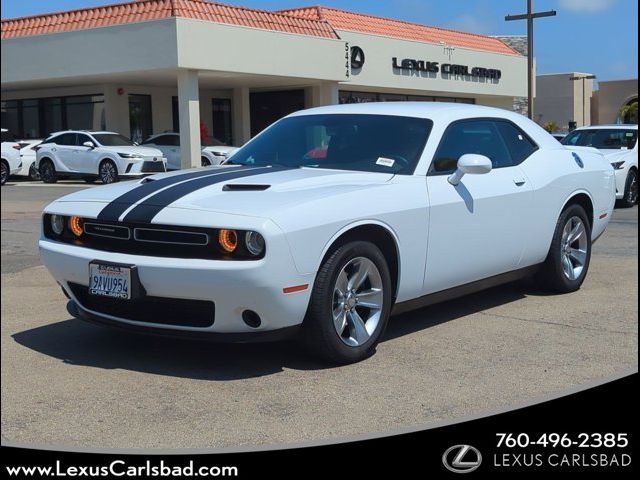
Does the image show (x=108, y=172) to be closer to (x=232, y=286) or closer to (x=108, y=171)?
(x=108, y=171)

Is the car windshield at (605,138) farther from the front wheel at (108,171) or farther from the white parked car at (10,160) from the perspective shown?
the white parked car at (10,160)

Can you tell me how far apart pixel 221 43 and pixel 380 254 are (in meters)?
21.2

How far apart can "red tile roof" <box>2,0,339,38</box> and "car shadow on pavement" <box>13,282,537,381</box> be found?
19.6 meters

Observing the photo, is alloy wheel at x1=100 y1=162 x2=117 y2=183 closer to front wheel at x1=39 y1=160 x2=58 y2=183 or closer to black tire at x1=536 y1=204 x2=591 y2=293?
front wheel at x1=39 y1=160 x2=58 y2=183

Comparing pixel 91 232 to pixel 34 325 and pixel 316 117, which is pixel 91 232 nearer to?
pixel 34 325

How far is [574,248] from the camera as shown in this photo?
24.6ft

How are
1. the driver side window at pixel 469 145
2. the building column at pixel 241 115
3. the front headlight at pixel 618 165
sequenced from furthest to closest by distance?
the building column at pixel 241 115, the front headlight at pixel 618 165, the driver side window at pixel 469 145

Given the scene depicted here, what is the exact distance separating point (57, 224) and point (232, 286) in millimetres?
1461

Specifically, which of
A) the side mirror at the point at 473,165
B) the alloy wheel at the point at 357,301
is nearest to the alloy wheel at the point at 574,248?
the side mirror at the point at 473,165

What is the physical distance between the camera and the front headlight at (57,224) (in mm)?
5492

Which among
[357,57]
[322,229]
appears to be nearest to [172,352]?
[322,229]

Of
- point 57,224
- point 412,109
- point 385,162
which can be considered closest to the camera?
point 57,224

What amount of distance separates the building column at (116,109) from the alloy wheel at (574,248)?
24.0 metres

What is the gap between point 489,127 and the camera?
677 cm
